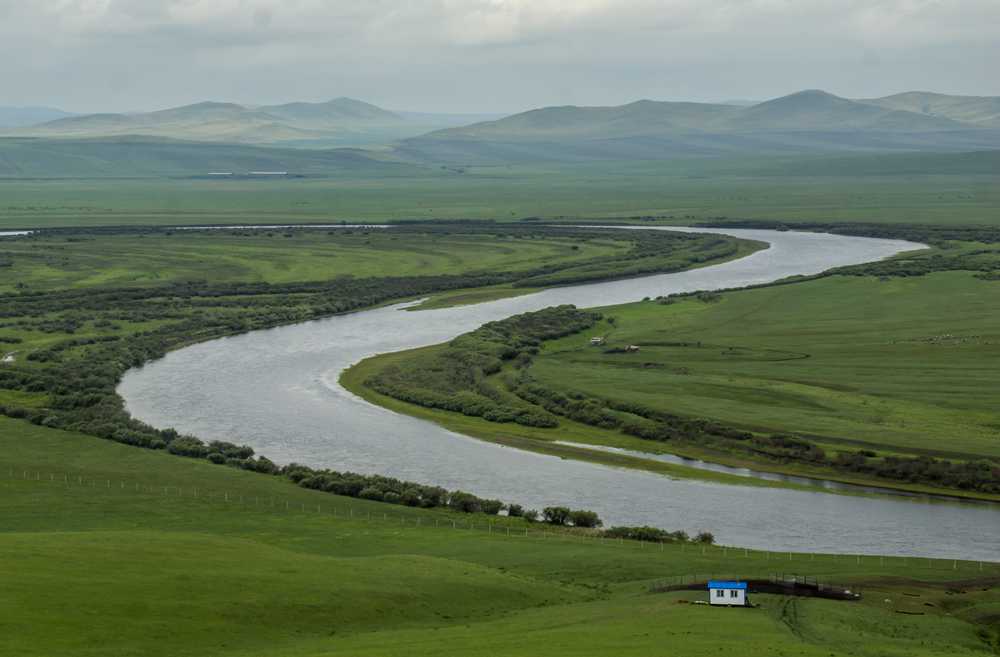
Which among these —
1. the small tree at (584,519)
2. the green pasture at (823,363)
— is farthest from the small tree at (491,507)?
the green pasture at (823,363)

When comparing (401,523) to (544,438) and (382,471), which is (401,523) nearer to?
(382,471)

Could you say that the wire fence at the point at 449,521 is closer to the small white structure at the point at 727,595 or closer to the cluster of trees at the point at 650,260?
the small white structure at the point at 727,595

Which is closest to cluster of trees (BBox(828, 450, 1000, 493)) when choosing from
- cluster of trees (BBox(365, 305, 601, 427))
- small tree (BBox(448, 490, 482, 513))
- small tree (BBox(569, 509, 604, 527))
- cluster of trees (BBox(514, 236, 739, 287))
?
small tree (BBox(569, 509, 604, 527))

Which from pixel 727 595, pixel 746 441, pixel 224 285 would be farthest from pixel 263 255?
pixel 727 595

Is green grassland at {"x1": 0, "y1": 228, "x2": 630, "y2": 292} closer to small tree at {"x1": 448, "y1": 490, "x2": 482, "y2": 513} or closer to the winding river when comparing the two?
the winding river

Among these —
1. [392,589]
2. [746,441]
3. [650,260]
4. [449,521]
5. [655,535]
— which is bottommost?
[449,521]

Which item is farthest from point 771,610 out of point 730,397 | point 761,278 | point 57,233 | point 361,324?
point 57,233

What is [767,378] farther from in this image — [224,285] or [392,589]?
[224,285]
